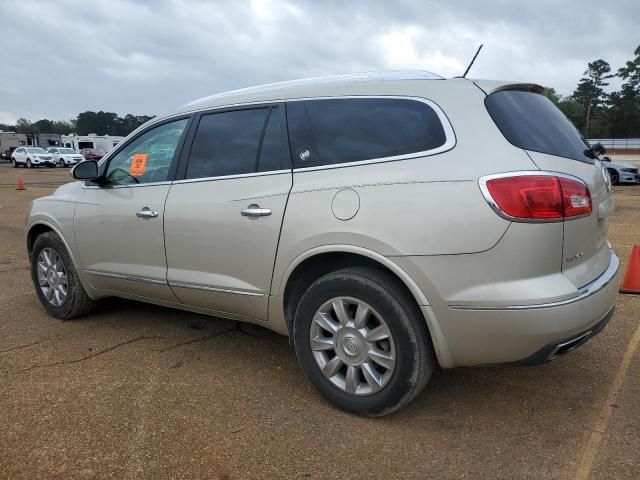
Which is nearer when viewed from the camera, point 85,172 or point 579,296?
point 579,296

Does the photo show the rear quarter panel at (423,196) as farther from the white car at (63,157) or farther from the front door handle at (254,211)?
the white car at (63,157)

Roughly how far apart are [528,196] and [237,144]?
72.6 inches

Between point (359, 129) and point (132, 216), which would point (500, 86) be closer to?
point (359, 129)

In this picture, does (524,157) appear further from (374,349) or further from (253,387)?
(253,387)

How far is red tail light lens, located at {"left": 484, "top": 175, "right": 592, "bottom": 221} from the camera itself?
250 centimetres

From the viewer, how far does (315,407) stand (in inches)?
125

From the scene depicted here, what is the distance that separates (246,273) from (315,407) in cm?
88

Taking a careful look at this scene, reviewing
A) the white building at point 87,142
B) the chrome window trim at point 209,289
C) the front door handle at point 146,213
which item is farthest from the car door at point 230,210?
the white building at point 87,142

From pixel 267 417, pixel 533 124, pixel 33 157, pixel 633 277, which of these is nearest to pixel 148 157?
pixel 267 417

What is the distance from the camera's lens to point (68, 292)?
464 cm

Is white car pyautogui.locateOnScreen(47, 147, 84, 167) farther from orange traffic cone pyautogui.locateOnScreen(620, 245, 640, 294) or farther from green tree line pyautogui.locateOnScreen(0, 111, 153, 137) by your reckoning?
green tree line pyautogui.locateOnScreen(0, 111, 153, 137)

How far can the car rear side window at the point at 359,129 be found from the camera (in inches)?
112

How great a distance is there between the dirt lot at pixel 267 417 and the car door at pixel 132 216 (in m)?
0.52

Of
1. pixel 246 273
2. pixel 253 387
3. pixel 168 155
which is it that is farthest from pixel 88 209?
pixel 253 387
